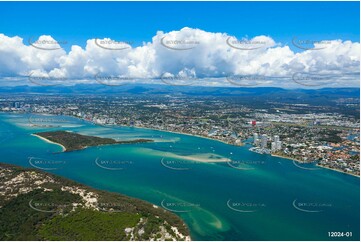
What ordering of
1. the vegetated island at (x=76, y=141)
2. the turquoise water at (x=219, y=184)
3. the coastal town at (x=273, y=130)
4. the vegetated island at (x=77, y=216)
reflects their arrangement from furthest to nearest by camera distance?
the vegetated island at (x=76, y=141) < the coastal town at (x=273, y=130) < the turquoise water at (x=219, y=184) < the vegetated island at (x=77, y=216)

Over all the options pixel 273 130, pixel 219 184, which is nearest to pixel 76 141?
pixel 219 184

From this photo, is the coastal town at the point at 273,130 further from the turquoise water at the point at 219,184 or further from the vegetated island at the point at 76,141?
the vegetated island at the point at 76,141

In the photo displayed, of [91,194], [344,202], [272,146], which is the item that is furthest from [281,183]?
[91,194]

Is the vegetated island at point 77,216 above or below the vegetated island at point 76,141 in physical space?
above

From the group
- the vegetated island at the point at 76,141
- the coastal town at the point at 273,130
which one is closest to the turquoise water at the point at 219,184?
the vegetated island at the point at 76,141

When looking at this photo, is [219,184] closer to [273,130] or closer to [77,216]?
[77,216]

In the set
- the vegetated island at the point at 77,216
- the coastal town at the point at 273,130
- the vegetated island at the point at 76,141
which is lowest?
the coastal town at the point at 273,130
